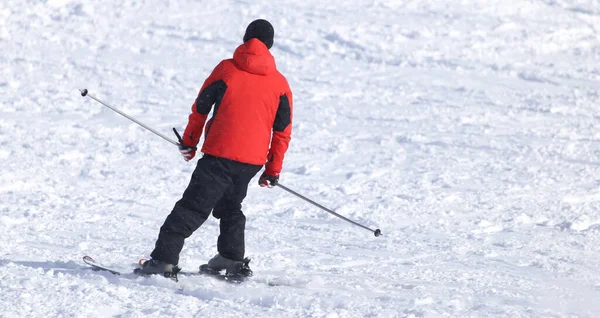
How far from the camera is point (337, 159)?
9.12 metres

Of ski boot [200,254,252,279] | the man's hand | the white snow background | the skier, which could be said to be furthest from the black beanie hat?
the white snow background

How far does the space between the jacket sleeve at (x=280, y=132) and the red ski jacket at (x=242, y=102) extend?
2 centimetres

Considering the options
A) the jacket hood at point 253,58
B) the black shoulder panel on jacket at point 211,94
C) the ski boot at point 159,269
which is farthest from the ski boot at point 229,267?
the jacket hood at point 253,58

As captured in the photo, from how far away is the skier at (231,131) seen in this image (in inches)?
181

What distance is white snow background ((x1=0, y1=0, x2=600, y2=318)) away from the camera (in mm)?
4777

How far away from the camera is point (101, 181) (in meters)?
7.80

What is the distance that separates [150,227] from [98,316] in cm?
242

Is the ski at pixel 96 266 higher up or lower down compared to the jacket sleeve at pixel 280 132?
lower down

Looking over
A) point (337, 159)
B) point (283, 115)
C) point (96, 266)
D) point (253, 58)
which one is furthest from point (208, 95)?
point (337, 159)

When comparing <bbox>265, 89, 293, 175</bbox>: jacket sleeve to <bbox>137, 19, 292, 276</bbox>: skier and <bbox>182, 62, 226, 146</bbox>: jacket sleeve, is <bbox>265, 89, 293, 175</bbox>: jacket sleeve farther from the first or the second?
<bbox>182, 62, 226, 146</bbox>: jacket sleeve

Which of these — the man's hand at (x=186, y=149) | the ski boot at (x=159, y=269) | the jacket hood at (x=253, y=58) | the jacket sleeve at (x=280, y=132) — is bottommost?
the ski boot at (x=159, y=269)

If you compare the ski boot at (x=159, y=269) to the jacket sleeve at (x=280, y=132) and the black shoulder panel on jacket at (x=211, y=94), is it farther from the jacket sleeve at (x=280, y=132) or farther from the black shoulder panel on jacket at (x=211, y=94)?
the black shoulder panel on jacket at (x=211, y=94)

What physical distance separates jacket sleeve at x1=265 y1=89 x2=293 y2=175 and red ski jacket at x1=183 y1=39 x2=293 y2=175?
2cm

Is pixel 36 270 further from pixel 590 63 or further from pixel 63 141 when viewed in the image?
pixel 590 63
